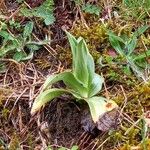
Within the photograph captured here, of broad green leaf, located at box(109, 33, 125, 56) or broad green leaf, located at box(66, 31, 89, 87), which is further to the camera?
broad green leaf, located at box(109, 33, 125, 56)

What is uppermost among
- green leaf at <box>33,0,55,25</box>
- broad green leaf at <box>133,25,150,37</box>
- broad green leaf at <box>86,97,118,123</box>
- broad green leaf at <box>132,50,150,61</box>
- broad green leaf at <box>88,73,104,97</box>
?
green leaf at <box>33,0,55,25</box>

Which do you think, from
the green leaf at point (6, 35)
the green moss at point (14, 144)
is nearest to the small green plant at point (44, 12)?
the green leaf at point (6, 35)

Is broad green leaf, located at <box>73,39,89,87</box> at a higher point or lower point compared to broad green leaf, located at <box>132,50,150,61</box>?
higher

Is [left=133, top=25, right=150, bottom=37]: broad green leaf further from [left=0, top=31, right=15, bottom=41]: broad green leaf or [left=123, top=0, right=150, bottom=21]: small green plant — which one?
[left=0, top=31, right=15, bottom=41]: broad green leaf

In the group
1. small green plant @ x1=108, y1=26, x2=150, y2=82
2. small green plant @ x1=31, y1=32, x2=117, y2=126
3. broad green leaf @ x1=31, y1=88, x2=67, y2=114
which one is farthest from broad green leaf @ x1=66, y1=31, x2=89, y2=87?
small green plant @ x1=108, y1=26, x2=150, y2=82

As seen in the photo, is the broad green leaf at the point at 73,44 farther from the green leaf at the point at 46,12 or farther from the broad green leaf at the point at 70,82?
the green leaf at the point at 46,12

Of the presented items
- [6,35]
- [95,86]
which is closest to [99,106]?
[95,86]

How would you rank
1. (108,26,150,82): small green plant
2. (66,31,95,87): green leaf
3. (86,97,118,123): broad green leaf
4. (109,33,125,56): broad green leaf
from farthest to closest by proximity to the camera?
(109,33,125,56): broad green leaf, (108,26,150,82): small green plant, (66,31,95,87): green leaf, (86,97,118,123): broad green leaf
